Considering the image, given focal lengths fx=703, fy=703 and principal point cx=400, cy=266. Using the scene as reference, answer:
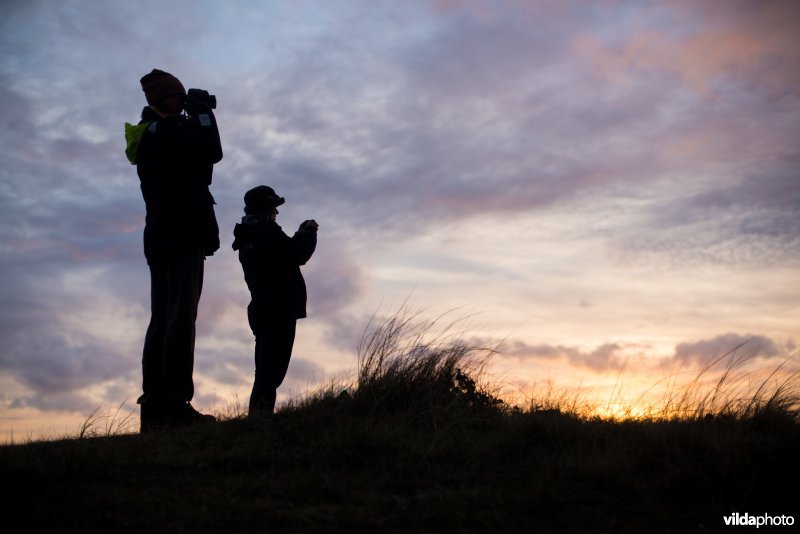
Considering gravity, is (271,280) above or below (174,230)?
above

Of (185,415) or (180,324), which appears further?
(185,415)

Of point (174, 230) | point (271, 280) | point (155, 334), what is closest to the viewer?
point (174, 230)

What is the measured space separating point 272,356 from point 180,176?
223 cm

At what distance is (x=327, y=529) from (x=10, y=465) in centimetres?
214

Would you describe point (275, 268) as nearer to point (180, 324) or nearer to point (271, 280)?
point (271, 280)

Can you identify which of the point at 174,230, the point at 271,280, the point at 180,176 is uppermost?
the point at 180,176

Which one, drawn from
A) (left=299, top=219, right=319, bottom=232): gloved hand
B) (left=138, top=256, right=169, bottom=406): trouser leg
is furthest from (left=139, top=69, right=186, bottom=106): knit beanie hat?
(left=299, top=219, right=319, bottom=232): gloved hand

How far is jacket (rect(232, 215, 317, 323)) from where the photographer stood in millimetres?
7203

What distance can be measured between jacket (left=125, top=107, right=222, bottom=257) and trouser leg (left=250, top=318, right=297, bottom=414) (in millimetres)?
1585

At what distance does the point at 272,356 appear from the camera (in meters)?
7.10

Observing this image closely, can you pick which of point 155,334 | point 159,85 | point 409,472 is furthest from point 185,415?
point 159,85

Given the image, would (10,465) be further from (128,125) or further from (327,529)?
(128,125)

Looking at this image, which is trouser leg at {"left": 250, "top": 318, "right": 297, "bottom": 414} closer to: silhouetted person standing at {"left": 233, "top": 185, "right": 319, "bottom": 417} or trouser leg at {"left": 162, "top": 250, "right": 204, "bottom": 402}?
silhouetted person standing at {"left": 233, "top": 185, "right": 319, "bottom": 417}

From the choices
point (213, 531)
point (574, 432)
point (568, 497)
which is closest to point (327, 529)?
point (213, 531)
